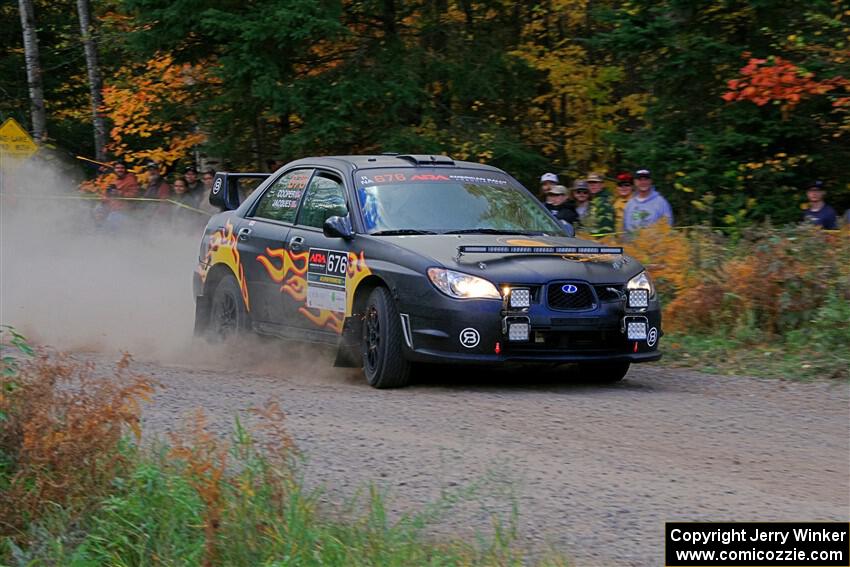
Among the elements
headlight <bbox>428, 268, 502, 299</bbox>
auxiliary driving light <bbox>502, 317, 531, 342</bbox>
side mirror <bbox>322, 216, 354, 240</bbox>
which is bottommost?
auxiliary driving light <bbox>502, 317, 531, 342</bbox>

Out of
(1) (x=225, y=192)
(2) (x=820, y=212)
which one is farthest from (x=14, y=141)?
(2) (x=820, y=212)

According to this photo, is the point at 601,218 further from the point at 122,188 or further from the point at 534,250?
the point at 122,188

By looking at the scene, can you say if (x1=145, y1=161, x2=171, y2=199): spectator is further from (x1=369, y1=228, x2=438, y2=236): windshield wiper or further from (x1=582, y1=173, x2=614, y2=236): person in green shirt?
(x1=369, y1=228, x2=438, y2=236): windshield wiper

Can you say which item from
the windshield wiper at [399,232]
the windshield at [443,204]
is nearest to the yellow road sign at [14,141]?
the windshield at [443,204]

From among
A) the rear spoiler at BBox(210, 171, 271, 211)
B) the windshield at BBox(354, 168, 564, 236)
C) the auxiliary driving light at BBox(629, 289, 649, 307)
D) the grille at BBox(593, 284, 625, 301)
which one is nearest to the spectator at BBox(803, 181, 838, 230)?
the windshield at BBox(354, 168, 564, 236)

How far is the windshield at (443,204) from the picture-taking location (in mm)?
10305

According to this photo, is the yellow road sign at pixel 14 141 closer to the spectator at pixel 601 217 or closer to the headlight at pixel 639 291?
the spectator at pixel 601 217

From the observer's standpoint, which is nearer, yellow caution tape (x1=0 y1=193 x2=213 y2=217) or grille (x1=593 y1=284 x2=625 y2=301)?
grille (x1=593 y1=284 x2=625 y2=301)

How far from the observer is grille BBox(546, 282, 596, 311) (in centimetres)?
931

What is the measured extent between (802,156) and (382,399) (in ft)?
31.5

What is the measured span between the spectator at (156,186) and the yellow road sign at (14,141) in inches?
214

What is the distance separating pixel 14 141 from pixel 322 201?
19.0 metres

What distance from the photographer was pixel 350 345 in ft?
33.4

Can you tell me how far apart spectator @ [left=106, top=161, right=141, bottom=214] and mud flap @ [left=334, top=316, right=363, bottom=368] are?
1455cm
